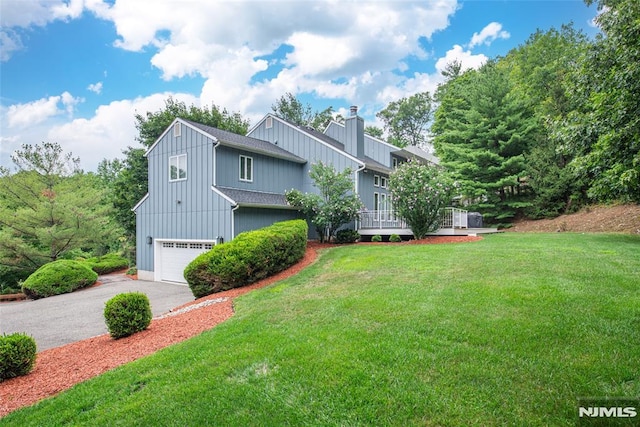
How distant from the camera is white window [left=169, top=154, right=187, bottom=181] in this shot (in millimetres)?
14617

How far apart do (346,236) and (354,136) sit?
5.73 m

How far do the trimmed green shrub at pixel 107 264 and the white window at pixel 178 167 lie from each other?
985 centimetres

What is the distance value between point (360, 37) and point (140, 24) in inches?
335

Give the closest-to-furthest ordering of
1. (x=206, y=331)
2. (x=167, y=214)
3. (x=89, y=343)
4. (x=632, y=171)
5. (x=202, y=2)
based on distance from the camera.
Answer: (x=206, y=331) < (x=89, y=343) < (x=632, y=171) < (x=202, y=2) < (x=167, y=214)

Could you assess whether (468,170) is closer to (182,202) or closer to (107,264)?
(182,202)

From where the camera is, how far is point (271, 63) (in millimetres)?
19562

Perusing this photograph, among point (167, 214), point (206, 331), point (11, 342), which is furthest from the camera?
point (167, 214)

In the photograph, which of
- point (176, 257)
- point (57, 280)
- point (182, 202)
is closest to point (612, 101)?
point (182, 202)

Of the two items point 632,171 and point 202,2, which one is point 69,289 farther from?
point 632,171

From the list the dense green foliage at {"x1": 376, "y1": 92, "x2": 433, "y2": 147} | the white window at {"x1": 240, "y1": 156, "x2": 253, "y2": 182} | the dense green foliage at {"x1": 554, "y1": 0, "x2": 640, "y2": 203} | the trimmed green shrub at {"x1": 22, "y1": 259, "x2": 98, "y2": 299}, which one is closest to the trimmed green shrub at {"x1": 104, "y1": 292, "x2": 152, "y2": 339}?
the white window at {"x1": 240, "y1": 156, "x2": 253, "y2": 182}

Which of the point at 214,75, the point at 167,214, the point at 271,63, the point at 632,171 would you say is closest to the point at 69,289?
the point at 167,214

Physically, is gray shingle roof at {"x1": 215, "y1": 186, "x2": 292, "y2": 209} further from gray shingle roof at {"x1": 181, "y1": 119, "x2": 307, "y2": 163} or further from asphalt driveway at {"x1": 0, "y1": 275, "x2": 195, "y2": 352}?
asphalt driveway at {"x1": 0, "y1": 275, "x2": 195, "y2": 352}

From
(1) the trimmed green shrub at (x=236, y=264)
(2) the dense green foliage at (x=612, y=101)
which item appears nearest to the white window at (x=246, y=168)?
(1) the trimmed green shrub at (x=236, y=264)

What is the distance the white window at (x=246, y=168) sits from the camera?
585 inches
